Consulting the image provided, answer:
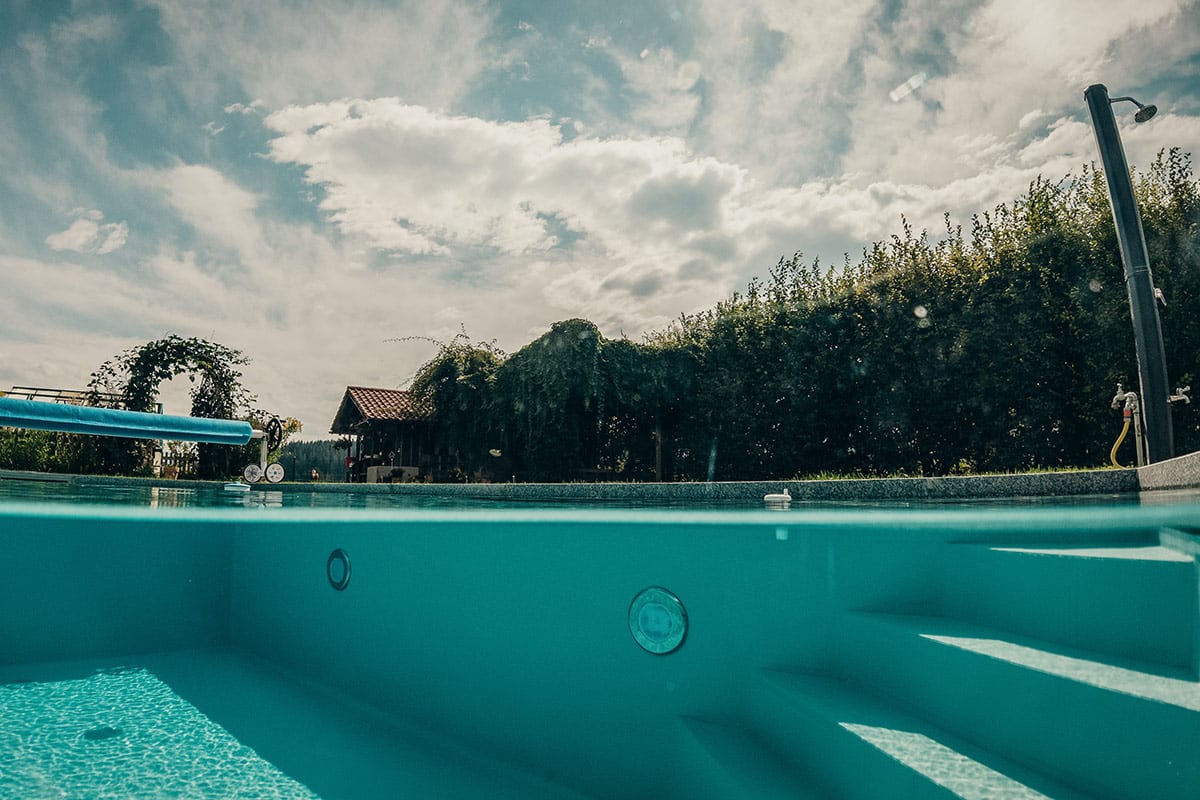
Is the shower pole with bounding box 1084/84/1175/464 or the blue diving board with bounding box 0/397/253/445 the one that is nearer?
→ the shower pole with bounding box 1084/84/1175/464

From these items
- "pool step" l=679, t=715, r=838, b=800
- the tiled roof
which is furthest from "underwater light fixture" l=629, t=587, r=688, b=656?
the tiled roof

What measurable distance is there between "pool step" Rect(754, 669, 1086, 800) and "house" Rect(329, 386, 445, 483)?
764 inches

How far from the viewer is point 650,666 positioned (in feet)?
11.2

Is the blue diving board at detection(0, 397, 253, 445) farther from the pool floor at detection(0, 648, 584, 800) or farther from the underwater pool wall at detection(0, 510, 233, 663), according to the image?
the pool floor at detection(0, 648, 584, 800)

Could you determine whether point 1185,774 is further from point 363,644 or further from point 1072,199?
point 1072,199

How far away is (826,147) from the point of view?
8.92 metres

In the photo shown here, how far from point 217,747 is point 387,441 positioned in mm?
20092

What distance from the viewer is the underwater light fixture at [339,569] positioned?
5.39m

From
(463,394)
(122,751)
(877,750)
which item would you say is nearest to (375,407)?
(463,394)

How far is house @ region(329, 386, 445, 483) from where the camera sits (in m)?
21.7

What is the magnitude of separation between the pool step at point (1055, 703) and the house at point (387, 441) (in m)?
19.7

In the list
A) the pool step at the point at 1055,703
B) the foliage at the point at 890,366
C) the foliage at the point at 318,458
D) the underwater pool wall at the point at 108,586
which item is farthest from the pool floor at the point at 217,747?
the foliage at the point at 318,458

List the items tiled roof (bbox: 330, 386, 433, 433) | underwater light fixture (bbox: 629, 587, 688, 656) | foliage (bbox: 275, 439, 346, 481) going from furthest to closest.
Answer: foliage (bbox: 275, 439, 346, 481)
tiled roof (bbox: 330, 386, 433, 433)
underwater light fixture (bbox: 629, 587, 688, 656)

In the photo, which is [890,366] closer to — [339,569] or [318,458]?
[339,569]
